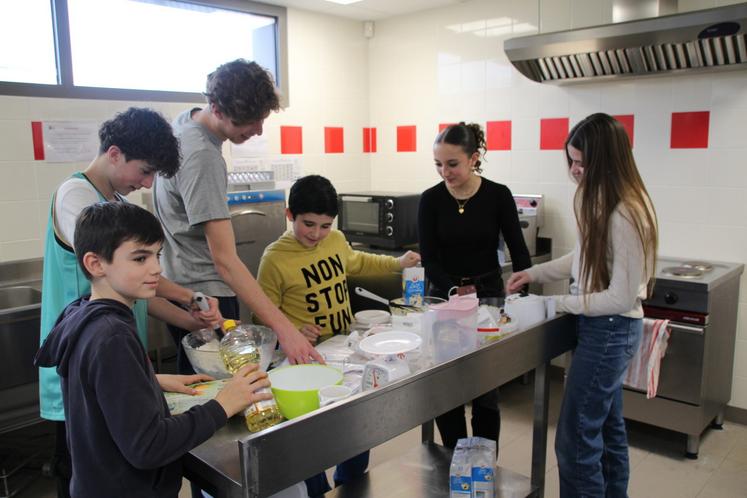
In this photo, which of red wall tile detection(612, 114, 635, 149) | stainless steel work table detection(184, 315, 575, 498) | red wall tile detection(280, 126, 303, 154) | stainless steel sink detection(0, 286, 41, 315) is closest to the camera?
stainless steel work table detection(184, 315, 575, 498)

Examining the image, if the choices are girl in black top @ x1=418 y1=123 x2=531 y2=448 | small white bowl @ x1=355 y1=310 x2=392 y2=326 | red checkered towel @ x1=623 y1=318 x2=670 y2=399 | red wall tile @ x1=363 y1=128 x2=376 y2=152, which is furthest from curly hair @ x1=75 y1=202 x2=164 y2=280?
red wall tile @ x1=363 y1=128 x2=376 y2=152

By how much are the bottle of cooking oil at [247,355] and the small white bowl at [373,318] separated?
38 centimetres

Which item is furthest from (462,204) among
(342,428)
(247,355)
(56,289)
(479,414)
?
(56,289)

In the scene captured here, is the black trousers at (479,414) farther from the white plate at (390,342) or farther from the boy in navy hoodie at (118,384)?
the boy in navy hoodie at (118,384)

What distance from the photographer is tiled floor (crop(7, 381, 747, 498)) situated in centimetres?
239

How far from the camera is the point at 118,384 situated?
→ 3.22ft

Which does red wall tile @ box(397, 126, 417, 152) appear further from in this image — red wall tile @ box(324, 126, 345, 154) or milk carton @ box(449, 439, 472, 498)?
milk carton @ box(449, 439, 472, 498)

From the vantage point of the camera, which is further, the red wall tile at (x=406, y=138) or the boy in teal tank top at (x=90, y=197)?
the red wall tile at (x=406, y=138)

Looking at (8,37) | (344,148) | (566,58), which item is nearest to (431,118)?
(344,148)

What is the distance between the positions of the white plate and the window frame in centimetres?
221

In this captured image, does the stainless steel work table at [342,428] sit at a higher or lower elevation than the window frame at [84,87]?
lower

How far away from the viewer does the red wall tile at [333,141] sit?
3986mm

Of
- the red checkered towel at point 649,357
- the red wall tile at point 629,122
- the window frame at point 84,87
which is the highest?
the window frame at point 84,87

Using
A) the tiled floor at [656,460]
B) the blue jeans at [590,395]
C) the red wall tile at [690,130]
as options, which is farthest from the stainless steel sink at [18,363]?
the red wall tile at [690,130]
